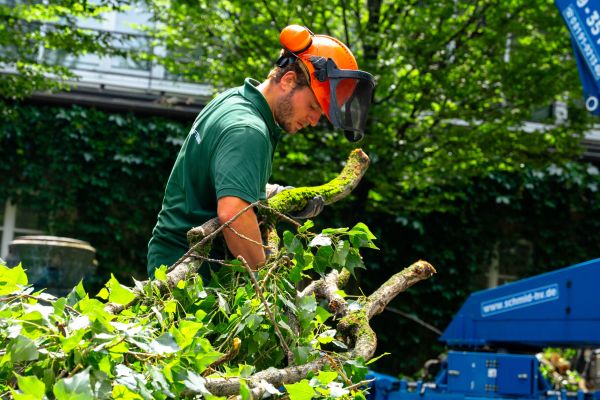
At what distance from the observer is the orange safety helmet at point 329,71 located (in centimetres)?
313

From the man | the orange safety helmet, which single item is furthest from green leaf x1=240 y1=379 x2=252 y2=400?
the orange safety helmet

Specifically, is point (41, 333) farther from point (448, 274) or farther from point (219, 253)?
point (448, 274)

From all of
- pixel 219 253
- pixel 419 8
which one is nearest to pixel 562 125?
pixel 419 8

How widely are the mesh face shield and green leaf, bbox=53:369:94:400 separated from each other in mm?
1750

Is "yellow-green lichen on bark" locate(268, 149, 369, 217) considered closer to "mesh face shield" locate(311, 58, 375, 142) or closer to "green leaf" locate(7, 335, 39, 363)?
"mesh face shield" locate(311, 58, 375, 142)

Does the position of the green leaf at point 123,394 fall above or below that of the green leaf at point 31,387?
below

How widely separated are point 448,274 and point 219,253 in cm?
1017

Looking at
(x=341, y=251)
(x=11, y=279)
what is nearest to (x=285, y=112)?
(x=341, y=251)

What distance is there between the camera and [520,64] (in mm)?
9250

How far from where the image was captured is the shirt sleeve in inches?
110

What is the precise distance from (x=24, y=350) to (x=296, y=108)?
5.72 feet

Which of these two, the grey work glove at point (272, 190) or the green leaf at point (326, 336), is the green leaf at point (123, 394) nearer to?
the green leaf at point (326, 336)

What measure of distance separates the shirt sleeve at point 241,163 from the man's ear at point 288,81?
1.10 ft

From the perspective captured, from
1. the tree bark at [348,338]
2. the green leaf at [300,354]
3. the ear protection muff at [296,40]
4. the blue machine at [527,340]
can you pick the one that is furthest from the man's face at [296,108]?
the blue machine at [527,340]
